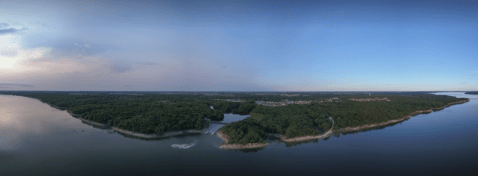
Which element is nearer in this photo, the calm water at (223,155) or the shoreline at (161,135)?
the calm water at (223,155)

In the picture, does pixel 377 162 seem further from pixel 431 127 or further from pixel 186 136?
pixel 431 127

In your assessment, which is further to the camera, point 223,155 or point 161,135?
point 161,135

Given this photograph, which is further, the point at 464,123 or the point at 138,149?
the point at 464,123

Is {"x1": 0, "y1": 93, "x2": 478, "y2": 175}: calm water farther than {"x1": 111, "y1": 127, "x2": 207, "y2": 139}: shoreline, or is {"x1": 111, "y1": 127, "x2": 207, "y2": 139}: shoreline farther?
Result: {"x1": 111, "y1": 127, "x2": 207, "y2": 139}: shoreline

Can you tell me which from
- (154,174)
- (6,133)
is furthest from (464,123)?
(6,133)

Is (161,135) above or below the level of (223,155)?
above

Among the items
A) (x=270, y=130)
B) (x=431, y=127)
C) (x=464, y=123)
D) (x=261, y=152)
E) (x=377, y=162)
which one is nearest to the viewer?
(x=377, y=162)

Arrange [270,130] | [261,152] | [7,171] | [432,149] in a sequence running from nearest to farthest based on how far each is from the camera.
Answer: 1. [7,171]
2. [261,152]
3. [432,149]
4. [270,130]

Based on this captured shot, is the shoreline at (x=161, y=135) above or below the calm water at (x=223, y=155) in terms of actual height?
above
